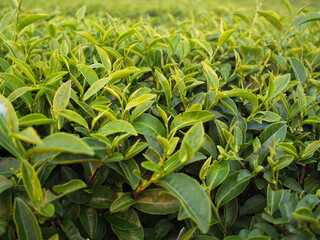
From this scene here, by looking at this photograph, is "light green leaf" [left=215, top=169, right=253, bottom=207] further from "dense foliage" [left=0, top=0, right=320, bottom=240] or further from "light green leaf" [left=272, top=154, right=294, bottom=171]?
"light green leaf" [left=272, top=154, right=294, bottom=171]

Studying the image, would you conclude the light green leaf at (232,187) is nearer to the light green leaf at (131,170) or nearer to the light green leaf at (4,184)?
the light green leaf at (131,170)

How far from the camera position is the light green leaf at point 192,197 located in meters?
0.98

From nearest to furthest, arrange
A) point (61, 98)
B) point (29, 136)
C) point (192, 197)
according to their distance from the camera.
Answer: point (29, 136), point (192, 197), point (61, 98)

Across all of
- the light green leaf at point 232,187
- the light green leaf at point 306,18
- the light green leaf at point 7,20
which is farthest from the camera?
the light green leaf at point 306,18

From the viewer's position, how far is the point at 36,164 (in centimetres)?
108

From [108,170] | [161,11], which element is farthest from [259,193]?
[161,11]

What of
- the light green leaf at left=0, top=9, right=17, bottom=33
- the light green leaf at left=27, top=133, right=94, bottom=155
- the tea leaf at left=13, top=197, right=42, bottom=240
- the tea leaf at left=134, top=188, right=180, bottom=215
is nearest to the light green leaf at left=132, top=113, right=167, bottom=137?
the tea leaf at left=134, top=188, right=180, bottom=215

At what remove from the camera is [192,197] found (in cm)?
103

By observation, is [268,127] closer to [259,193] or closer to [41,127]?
[259,193]

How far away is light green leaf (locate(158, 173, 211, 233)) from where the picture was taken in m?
0.98

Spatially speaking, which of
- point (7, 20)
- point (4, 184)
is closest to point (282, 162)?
point (4, 184)

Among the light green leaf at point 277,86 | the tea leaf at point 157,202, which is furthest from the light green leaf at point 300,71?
the tea leaf at point 157,202

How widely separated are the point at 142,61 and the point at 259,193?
946mm

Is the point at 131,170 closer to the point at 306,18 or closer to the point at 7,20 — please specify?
the point at 7,20
